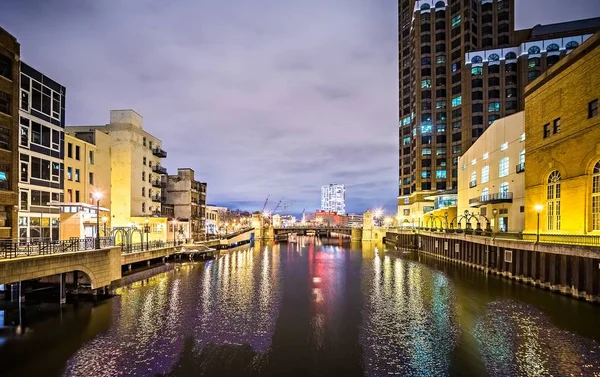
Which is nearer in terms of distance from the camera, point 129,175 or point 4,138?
point 4,138

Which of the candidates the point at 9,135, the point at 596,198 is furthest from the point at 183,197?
the point at 596,198

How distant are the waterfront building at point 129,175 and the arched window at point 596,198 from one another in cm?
6724

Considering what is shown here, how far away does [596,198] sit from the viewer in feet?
120

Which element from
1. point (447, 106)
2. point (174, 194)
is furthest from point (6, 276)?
point (447, 106)

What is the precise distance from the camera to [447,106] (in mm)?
139750

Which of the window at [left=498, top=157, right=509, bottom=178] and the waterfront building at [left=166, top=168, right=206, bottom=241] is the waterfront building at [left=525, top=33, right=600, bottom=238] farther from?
the waterfront building at [left=166, top=168, right=206, bottom=241]

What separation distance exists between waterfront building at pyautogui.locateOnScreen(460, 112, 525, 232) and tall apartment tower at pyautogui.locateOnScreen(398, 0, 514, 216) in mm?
50451

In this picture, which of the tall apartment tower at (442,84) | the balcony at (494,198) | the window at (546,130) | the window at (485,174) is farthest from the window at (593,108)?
the tall apartment tower at (442,84)

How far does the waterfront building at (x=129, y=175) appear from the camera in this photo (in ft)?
231

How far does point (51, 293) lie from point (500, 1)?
545ft

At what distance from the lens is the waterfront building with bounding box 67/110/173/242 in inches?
2773

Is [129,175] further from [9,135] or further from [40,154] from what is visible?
[9,135]

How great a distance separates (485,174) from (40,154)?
77.4m

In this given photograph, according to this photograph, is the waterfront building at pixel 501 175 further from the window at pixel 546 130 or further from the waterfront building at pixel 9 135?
the waterfront building at pixel 9 135
